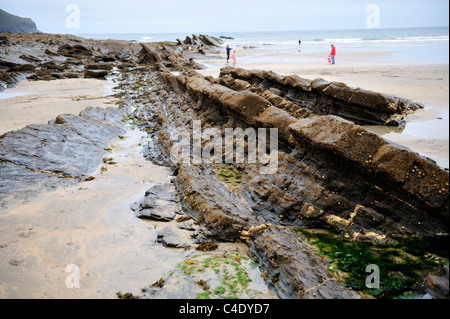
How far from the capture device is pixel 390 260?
4898mm

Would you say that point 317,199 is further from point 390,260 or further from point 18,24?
point 18,24

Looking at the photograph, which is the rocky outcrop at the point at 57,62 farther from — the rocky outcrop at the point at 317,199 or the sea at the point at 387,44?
the sea at the point at 387,44

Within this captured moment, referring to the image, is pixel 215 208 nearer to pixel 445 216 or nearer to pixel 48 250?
pixel 48 250

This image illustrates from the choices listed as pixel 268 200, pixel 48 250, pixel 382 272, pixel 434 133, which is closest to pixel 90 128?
pixel 48 250

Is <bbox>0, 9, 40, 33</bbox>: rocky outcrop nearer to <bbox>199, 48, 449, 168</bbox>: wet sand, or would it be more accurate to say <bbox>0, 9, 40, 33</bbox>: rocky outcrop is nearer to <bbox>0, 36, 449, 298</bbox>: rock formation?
<bbox>199, 48, 449, 168</bbox>: wet sand

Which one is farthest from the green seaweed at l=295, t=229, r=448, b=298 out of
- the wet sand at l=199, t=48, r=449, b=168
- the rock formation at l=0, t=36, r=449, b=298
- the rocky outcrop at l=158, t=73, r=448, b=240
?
the wet sand at l=199, t=48, r=449, b=168

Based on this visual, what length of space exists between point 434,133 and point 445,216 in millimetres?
6642

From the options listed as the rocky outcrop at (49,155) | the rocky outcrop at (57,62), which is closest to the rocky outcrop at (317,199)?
the rocky outcrop at (49,155)

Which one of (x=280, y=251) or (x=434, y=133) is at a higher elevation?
(x=434, y=133)

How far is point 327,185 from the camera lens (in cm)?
648

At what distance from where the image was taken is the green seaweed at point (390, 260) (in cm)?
440

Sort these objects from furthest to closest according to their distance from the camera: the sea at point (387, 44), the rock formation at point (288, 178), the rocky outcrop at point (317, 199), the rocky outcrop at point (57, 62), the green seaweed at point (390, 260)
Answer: the sea at point (387, 44) → the rocky outcrop at point (57, 62) → the rock formation at point (288, 178) → the rocky outcrop at point (317, 199) → the green seaweed at point (390, 260)

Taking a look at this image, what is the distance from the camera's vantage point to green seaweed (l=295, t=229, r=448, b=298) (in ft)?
14.4
